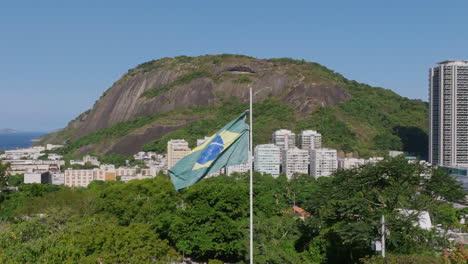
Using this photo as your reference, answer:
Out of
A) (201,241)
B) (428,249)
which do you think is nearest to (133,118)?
(201,241)

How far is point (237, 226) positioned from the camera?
26.9m

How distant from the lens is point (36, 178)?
7088 cm

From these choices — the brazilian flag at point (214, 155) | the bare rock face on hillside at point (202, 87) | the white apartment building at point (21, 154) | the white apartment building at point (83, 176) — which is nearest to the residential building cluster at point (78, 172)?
the white apartment building at point (83, 176)

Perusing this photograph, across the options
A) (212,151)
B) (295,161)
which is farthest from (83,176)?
(212,151)

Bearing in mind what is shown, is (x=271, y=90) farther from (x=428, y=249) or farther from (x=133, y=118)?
(x=428, y=249)

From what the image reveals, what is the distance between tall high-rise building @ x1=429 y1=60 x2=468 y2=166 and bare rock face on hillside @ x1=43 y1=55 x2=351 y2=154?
27449 mm

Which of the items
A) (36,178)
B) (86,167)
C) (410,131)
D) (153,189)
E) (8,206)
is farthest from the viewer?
(410,131)

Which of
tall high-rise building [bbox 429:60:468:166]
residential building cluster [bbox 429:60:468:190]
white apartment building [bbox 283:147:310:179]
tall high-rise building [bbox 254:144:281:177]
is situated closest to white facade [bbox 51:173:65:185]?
tall high-rise building [bbox 254:144:281:177]

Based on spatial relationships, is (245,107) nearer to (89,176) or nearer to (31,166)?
(89,176)

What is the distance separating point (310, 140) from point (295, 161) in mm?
9142

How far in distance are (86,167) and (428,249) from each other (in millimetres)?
70475

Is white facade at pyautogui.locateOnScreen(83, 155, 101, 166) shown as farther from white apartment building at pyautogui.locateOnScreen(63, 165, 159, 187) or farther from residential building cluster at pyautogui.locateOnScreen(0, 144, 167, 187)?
white apartment building at pyautogui.locateOnScreen(63, 165, 159, 187)

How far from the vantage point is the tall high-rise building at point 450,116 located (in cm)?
7369

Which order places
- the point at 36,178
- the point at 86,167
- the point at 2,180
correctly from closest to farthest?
the point at 2,180, the point at 36,178, the point at 86,167
